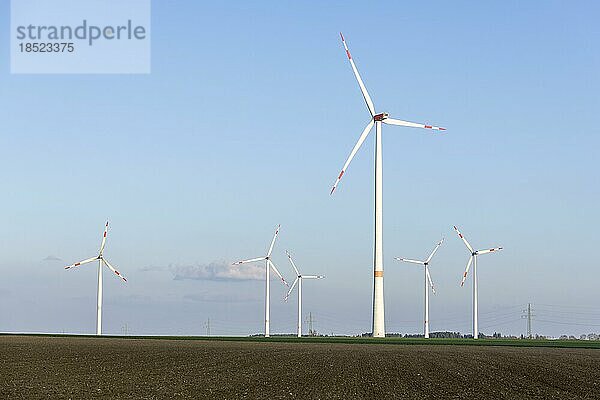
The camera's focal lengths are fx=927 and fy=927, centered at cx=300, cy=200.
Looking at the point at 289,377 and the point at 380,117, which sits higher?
the point at 380,117

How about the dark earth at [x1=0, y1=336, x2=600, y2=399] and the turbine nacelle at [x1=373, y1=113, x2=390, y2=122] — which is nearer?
the dark earth at [x1=0, y1=336, x2=600, y2=399]

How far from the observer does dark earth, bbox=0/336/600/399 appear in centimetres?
3070

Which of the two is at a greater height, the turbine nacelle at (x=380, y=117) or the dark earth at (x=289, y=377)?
the turbine nacelle at (x=380, y=117)

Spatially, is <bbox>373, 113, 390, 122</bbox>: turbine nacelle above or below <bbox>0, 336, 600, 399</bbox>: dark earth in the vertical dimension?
above

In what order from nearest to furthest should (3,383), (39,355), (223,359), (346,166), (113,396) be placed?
(113,396) < (3,383) < (223,359) < (39,355) < (346,166)

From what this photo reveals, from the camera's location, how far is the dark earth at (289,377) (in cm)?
3070

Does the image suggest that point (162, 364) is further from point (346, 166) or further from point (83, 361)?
point (346, 166)

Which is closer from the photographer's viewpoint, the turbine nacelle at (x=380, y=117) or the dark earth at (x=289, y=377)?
the dark earth at (x=289, y=377)

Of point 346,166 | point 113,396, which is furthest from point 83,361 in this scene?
point 346,166

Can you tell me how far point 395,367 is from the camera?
4553 centimetres

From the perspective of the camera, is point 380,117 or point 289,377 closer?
point 289,377

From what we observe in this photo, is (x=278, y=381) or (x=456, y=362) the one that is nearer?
(x=278, y=381)

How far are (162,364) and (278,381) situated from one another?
1260 cm

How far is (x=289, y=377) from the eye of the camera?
124 feet
